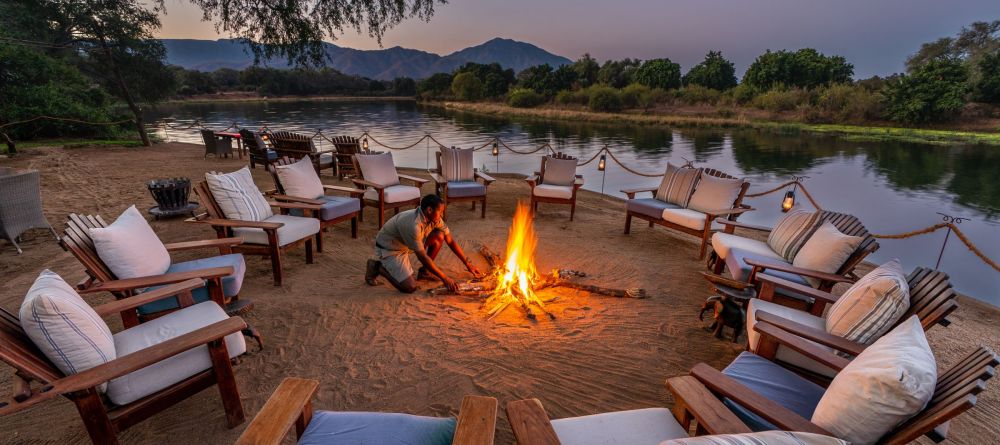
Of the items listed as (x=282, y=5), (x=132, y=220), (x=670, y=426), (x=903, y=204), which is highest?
(x=282, y=5)

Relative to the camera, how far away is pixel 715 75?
5091cm

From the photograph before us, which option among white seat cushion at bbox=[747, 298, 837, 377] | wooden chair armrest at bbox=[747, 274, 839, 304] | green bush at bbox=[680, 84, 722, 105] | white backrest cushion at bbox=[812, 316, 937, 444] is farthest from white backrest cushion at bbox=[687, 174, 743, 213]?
green bush at bbox=[680, 84, 722, 105]

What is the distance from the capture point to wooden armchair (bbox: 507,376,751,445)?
1567 millimetres

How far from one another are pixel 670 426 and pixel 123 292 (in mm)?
3465

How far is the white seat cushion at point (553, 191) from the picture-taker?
681 centimetres

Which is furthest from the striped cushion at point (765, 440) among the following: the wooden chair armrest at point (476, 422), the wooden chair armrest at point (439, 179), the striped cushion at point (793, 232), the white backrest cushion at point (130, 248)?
the wooden chair armrest at point (439, 179)

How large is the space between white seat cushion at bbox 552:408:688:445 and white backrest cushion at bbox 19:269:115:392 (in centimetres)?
211

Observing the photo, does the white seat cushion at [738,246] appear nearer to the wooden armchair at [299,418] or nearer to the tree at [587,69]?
the wooden armchair at [299,418]

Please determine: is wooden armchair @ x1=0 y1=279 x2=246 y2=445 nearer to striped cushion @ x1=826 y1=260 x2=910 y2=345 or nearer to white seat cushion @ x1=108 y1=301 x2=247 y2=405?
white seat cushion @ x1=108 y1=301 x2=247 y2=405

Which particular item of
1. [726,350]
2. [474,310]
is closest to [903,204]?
[726,350]

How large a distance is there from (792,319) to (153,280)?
442 centimetres

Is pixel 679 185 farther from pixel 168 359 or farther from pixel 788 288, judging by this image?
pixel 168 359

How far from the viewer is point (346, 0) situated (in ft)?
23.2

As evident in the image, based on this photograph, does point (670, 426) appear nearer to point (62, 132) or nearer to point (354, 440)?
point (354, 440)
